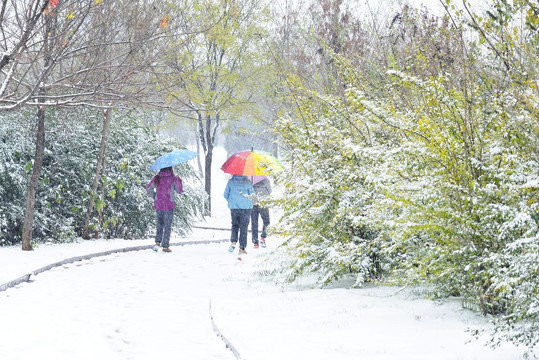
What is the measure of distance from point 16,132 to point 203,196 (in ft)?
20.5

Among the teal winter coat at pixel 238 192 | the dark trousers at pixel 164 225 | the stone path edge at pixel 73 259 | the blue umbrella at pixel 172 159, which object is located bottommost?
the stone path edge at pixel 73 259

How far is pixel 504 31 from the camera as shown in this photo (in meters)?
4.62

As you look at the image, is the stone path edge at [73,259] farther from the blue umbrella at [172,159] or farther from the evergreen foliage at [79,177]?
the blue umbrella at [172,159]

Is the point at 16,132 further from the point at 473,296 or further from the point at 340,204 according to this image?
the point at 473,296

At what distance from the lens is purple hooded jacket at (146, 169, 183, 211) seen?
13.4m

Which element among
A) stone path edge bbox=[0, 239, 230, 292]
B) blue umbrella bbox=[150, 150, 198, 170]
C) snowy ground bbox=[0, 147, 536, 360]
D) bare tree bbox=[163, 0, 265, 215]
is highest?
bare tree bbox=[163, 0, 265, 215]

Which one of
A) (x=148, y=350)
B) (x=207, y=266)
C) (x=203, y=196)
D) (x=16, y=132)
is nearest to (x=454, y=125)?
(x=148, y=350)

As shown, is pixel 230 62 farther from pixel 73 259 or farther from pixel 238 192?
pixel 73 259

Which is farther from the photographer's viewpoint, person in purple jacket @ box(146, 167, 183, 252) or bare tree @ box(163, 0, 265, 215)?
bare tree @ box(163, 0, 265, 215)

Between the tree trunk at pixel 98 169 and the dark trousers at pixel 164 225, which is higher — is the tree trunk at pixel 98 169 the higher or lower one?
the higher one

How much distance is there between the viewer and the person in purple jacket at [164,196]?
1341cm

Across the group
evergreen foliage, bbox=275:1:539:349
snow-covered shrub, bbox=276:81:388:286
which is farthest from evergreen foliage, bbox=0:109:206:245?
evergreen foliage, bbox=275:1:539:349

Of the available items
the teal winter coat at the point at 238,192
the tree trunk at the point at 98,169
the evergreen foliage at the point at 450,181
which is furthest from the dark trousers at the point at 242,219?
the evergreen foliage at the point at 450,181

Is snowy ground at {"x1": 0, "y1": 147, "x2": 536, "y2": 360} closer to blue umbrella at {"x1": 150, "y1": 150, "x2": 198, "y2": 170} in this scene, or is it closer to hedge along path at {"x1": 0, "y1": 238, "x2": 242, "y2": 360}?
hedge along path at {"x1": 0, "y1": 238, "x2": 242, "y2": 360}
